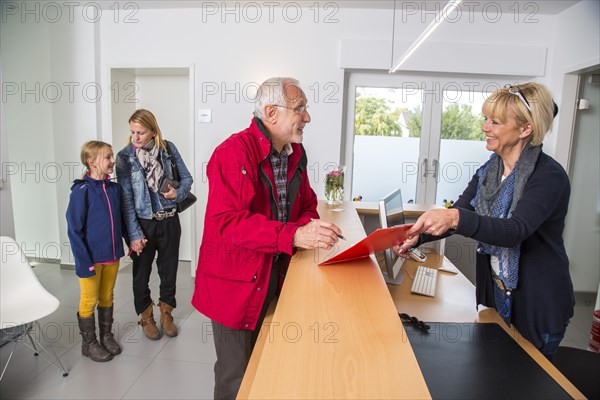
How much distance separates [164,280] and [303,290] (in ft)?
7.12

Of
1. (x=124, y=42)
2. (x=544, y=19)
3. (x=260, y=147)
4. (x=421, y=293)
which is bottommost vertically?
(x=421, y=293)

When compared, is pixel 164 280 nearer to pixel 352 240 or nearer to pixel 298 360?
pixel 352 240

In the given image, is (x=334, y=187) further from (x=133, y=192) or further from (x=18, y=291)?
(x=18, y=291)

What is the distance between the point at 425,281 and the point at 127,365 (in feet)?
6.56

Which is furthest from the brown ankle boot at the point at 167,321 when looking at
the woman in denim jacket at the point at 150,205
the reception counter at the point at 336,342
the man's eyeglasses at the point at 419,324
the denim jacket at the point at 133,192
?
the man's eyeglasses at the point at 419,324

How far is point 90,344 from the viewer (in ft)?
8.87

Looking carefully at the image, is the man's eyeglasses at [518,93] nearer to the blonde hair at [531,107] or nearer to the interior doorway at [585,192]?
the blonde hair at [531,107]

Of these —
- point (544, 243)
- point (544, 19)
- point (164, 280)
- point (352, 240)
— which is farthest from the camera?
point (544, 19)

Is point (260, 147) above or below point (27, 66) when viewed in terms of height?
below

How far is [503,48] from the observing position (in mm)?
4008

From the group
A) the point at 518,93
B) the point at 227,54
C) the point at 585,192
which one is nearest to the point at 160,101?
the point at 227,54

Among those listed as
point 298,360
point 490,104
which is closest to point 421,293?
point 490,104

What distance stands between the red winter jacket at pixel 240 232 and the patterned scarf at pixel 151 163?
1383 millimetres

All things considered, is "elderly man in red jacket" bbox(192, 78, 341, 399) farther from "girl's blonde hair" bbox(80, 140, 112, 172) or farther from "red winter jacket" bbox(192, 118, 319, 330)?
"girl's blonde hair" bbox(80, 140, 112, 172)
